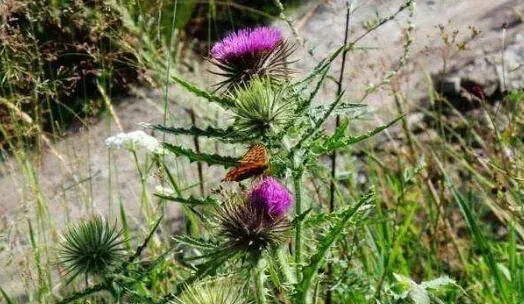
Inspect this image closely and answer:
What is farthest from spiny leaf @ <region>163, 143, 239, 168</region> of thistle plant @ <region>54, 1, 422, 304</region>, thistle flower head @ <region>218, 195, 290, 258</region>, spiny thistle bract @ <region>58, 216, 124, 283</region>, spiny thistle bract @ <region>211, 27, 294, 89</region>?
spiny thistle bract @ <region>58, 216, 124, 283</region>

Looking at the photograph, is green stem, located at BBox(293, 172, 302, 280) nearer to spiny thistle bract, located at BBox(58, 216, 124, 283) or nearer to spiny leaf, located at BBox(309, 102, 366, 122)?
spiny leaf, located at BBox(309, 102, 366, 122)

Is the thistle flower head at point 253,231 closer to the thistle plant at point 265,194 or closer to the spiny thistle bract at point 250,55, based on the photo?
the thistle plant at point 265,194

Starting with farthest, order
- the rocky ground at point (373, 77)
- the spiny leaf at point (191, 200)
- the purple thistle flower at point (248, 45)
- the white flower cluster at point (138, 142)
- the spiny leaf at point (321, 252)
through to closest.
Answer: the rocky ground at point (373, 77), the white flower cluster at point (138, 142), the purple thistle flower at point (248, 45), the spiny leaf at point (191, 200), the spiny leaf at point (321, 252)

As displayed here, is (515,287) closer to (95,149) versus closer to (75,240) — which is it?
(75,240)

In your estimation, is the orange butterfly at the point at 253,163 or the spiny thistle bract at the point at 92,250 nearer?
the orange butterfly at the point at 253,163

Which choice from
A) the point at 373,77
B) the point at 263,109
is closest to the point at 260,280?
the point at 263,109

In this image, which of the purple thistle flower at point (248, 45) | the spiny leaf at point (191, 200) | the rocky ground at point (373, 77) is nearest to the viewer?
the spiny leaf at point (191, 200)

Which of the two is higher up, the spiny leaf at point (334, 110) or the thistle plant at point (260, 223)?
the spiny leaf at point (334, 110)

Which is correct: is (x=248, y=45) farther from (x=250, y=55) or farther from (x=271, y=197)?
(x=271, y=197)

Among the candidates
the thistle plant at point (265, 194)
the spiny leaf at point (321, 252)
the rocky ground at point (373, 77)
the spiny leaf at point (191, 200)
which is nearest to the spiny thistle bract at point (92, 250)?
the thistle plant at point (265, 194)
